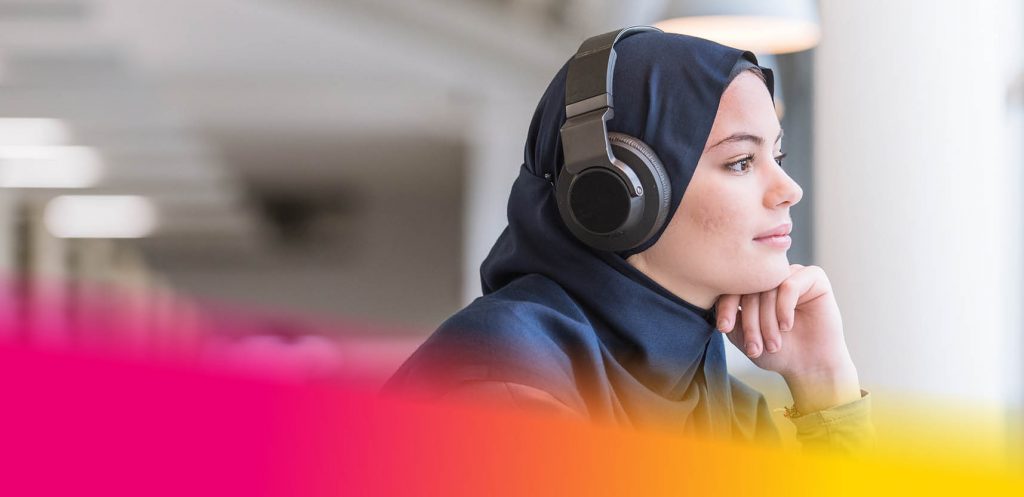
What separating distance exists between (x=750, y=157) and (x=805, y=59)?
6.36m

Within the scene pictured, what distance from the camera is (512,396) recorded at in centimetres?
132

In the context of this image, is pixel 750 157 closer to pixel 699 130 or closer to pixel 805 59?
pixel 699 130

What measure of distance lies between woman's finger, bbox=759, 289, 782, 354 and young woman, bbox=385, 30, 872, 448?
39mm

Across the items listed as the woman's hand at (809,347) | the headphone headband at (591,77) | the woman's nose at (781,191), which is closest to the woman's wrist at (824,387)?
the woman's hand at (809,347)

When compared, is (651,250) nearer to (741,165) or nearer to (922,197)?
(741,165)

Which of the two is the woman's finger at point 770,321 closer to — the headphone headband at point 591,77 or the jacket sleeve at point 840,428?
the jacket sleeve at point 840,428

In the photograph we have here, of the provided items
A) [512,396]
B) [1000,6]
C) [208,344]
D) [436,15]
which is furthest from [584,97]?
[436,15]

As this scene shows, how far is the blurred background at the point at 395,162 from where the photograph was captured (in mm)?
2855

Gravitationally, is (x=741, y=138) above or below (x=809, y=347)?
above

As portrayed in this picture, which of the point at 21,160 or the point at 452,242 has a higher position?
the point at 21,160

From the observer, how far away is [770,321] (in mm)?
1673

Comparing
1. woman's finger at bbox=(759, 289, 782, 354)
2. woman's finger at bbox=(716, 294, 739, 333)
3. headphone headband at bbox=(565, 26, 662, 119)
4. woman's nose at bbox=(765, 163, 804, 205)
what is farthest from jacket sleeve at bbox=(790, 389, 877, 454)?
headphone headband at bbox=(565, 26, 662, 119)

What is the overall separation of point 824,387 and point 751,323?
0.17m

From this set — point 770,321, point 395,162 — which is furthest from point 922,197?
point 395,162
